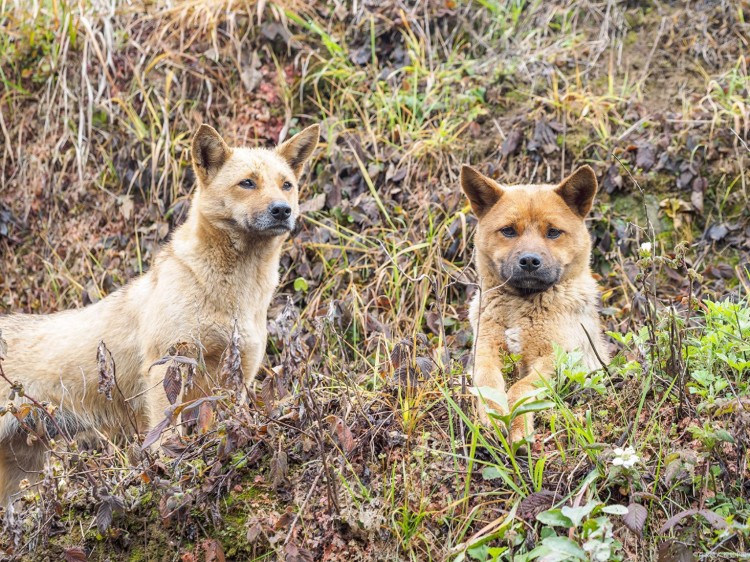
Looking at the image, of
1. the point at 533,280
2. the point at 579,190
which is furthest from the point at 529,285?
the point at 579,190

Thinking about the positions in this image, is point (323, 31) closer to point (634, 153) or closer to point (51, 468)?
point (634, 153)

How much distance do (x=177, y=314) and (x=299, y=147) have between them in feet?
4.94

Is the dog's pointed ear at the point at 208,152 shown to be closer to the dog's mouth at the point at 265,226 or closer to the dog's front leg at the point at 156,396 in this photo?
the dog's mouth at the point at 265,226

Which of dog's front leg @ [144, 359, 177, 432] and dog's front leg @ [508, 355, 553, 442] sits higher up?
dog's front leg @ [508, 355, 553, 442]

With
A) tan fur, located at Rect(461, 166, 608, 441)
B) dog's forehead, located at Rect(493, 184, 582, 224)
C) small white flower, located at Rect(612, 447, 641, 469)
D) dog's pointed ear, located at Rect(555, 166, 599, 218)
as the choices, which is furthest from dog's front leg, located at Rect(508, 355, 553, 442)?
dog's pointed ear, located at Rect(555, 166, 599, 218)

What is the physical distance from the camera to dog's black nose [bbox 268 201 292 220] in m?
5.09

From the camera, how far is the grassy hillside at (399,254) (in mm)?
3375

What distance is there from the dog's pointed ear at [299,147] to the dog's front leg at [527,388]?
7.59 ft

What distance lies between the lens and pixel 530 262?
4.34 m

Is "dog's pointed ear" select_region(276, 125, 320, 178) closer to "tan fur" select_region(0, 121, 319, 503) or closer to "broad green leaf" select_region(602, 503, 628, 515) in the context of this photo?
"tan fur" select_region(0, 121, 319, 503)

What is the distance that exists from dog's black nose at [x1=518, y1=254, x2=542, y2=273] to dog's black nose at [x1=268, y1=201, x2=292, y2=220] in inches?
61.6

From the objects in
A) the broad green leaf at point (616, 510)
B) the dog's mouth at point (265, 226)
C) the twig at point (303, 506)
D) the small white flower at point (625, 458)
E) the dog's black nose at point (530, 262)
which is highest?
the dog's mouth at point (265, 226)

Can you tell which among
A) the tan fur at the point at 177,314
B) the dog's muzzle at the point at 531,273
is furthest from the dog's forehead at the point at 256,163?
the dog's muzzle at the point at 531,273

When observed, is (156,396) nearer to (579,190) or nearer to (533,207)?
(533,207)
